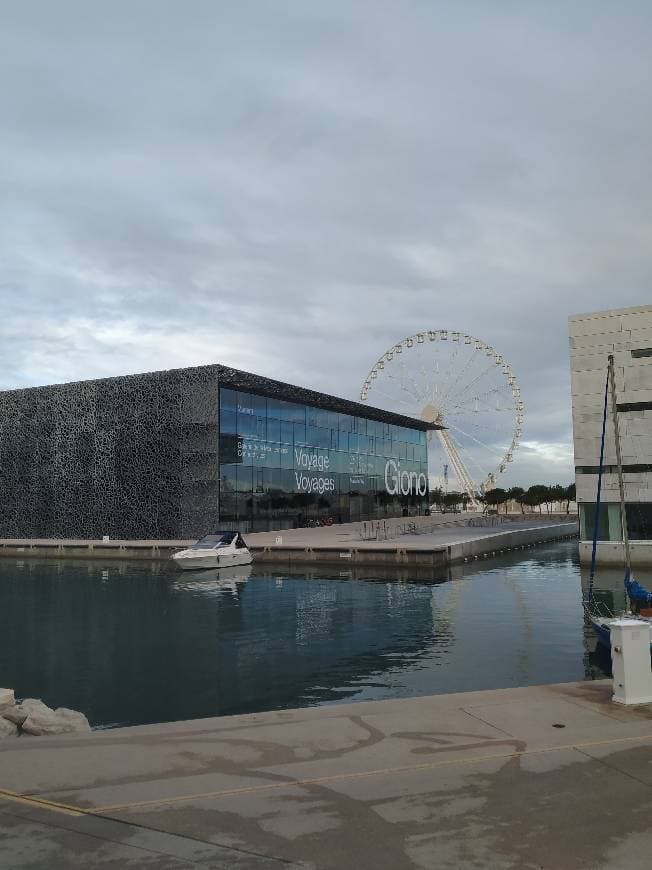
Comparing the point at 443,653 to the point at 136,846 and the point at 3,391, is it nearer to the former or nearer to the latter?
the point at 136,846

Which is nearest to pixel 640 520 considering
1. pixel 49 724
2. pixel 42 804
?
pixel 49 724

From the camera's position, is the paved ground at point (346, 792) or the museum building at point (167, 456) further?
the museum building at point (167, 456)

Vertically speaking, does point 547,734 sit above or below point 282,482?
below

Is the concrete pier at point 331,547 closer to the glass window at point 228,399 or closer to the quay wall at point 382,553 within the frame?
the quay wall at point 382,553

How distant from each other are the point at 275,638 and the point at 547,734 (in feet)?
56.9

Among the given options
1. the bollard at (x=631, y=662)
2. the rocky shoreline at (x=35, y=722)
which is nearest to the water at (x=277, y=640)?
the rocky shoreline at (x=35, y=722)

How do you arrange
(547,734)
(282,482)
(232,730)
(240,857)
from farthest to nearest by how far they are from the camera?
(282,482)
(232,730)
(547,734)
(240,857)

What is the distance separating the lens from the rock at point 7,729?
37.0ft

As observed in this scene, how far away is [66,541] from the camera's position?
66.8 metres

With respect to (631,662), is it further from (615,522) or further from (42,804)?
(615,522)

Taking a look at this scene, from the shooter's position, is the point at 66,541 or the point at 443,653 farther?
the point at 66,541

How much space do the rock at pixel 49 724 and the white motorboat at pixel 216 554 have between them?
3839 cm

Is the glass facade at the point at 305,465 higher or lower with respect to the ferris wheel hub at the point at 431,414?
lower

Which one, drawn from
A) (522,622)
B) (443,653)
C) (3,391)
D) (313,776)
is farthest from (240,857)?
(3,391)
